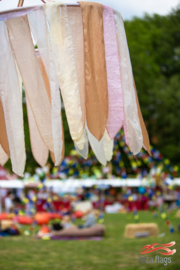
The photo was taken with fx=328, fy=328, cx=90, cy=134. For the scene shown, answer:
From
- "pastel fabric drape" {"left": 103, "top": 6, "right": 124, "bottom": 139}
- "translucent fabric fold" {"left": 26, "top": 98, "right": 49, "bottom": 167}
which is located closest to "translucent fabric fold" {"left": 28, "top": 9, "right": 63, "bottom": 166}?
"pastel fabric drape" {"left": 103, "top": 6, "right": 124, "bottom": 139}

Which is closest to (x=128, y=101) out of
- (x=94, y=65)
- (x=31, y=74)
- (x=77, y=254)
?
(x=94, y=65)

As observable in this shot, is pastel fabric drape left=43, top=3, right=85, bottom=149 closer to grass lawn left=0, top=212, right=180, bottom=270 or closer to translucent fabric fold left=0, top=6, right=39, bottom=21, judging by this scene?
translucent fabric fold left=0, top=6, right=39, bottom=21

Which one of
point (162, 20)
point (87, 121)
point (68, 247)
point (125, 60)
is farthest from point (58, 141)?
point (162, 20)

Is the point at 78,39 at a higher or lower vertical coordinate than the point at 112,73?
higher

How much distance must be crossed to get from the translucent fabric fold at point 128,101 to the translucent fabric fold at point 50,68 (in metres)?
0.50

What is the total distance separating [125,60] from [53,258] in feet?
16.9

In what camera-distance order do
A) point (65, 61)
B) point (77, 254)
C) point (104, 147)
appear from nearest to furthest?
point (65, 61) < point (104, 147) < point (77, 254)

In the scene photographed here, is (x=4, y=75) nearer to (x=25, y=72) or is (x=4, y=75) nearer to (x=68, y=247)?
(x=25, y=72)

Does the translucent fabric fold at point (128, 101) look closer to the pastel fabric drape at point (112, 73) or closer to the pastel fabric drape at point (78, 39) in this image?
the pastel fabric drape at point (112, 73)

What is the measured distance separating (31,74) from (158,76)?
22.3m

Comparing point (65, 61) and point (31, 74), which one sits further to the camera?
point (31, 74)

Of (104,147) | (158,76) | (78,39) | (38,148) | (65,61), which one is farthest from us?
(158,76)

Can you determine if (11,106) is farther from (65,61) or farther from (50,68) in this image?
(65,61)

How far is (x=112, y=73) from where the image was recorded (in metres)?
2.45
